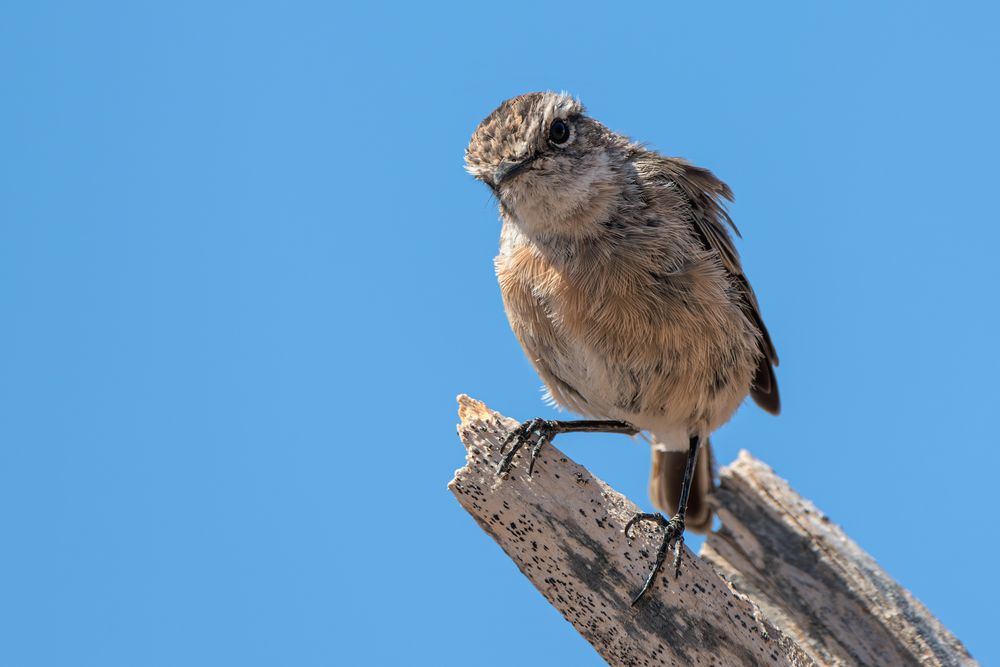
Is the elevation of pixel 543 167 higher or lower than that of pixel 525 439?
higher

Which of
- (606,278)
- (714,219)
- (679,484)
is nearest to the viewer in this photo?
(606,278)

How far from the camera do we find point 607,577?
4523mm

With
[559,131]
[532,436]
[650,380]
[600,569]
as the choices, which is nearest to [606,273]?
[650,380]

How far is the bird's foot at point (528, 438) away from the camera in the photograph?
4656 mm

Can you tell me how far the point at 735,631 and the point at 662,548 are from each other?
1.55 feet

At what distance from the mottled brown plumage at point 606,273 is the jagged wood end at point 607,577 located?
0.63 metres

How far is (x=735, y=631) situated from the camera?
4516 mm

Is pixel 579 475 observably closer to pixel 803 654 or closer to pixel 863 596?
pixel 803 654

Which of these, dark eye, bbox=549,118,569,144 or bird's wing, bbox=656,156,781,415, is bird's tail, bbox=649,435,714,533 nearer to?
bird's wing, bbox=656,156,781,415

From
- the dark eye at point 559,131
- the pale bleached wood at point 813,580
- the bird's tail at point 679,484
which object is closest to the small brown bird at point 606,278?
the dark eye at point 559,131

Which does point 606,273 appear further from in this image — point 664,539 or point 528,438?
point 664,539

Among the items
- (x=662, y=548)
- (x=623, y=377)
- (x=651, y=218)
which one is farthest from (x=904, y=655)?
(x=651, y=218)

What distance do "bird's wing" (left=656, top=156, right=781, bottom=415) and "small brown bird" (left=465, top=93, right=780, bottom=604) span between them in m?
0.02

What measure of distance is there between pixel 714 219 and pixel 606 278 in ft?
3.22
